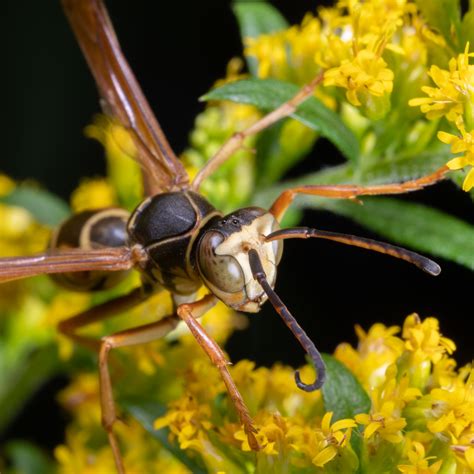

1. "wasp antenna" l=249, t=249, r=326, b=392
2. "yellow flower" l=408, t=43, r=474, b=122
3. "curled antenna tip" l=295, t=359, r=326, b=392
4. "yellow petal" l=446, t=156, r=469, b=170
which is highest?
"yellow flower" l=408, t=43, r=474, b=122

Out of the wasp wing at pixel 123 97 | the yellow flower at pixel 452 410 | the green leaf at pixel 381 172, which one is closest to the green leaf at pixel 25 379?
the wasp wing at pixel 123 97

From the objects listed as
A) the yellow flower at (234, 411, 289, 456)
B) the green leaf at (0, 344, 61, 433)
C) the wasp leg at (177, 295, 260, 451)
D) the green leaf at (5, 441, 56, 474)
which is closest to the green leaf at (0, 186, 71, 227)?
the green leaf at (0, 344, 61, 433)

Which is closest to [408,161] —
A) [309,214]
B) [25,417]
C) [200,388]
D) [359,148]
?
[359,148]

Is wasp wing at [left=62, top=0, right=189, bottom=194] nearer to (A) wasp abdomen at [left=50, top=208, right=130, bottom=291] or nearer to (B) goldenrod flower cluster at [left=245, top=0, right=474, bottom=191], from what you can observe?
(A) wasp abdomen at [left=50, top=208, right=130, bottom=291]

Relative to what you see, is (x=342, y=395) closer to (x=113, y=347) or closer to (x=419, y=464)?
(x=419, y=464)

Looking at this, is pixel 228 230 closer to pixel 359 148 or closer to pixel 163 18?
pixel 359 148

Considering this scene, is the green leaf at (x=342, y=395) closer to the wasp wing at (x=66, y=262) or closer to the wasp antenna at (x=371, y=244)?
the wasp antenna at (x=371, y=244)
